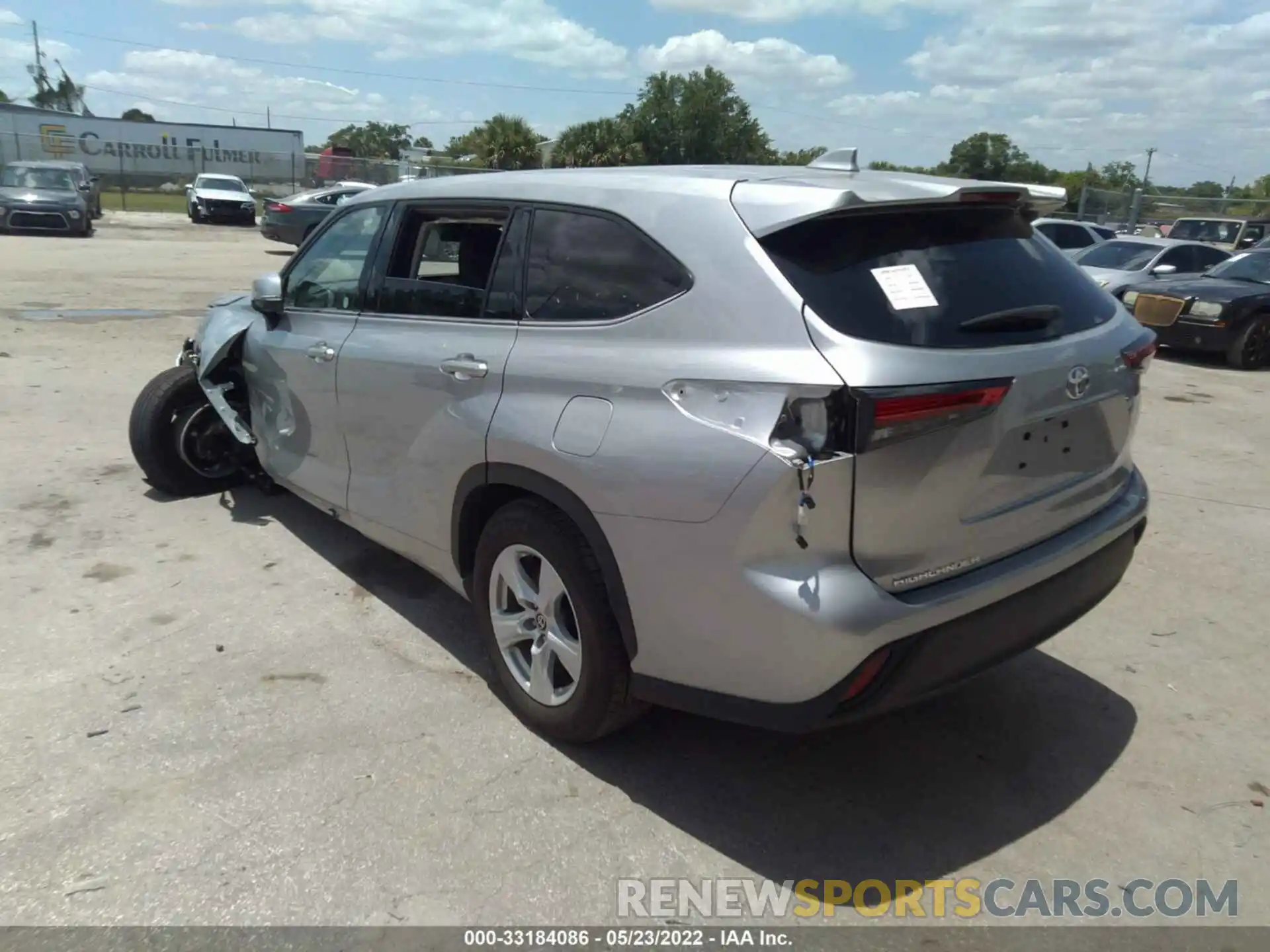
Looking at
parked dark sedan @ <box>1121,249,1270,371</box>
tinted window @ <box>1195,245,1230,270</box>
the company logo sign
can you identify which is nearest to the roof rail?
parked dark sedan @ <box>1121,249,1270,371</box>

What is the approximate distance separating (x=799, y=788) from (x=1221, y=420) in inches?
290

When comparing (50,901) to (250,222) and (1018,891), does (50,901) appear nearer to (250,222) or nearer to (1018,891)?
(1018,891)

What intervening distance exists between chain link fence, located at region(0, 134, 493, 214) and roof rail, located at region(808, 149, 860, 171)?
1364 inches

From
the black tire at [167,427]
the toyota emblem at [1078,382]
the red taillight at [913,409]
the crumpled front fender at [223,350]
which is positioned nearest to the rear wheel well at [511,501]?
the red taillight at [913,409]

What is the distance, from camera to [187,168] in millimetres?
44500

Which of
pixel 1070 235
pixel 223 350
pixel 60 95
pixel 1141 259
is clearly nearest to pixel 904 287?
pixel 223 350

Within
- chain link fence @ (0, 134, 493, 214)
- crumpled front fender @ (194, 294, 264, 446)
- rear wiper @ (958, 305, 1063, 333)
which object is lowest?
crumpled front fender @ (194, 294, 264, 446)

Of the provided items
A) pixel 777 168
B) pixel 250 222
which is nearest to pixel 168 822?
pixel 777 168

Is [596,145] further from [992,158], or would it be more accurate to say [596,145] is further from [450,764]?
[450,764]

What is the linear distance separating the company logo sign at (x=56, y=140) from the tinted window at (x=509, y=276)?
147ft

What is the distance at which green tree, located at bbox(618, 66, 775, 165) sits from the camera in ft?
173

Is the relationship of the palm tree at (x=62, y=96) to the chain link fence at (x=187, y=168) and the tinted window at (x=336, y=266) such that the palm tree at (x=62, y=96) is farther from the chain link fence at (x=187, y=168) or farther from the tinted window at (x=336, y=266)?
the tinted window at (x=336, y=266)

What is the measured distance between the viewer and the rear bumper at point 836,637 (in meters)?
2.46

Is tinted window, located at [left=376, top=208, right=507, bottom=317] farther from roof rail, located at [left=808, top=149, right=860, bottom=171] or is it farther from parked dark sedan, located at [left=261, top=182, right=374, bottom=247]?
parked dark sedan, located at [left=261, top=182, right=374, bottom=247]
